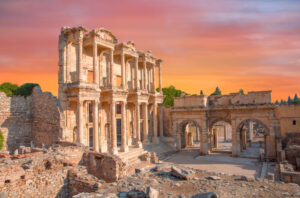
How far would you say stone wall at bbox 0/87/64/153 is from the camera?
1977 centimetres

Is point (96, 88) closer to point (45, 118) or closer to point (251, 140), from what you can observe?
point (45, 118)

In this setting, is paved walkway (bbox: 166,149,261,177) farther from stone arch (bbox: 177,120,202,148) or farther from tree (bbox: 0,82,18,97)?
tree (bbox: 0,82,18,97)

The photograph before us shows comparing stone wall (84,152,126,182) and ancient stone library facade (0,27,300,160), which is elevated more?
ancient stone library facade (0,27,300,160)

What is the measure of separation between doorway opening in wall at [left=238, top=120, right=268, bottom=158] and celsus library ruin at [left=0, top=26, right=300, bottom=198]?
1.23 ft

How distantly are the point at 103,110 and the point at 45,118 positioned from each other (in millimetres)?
7232

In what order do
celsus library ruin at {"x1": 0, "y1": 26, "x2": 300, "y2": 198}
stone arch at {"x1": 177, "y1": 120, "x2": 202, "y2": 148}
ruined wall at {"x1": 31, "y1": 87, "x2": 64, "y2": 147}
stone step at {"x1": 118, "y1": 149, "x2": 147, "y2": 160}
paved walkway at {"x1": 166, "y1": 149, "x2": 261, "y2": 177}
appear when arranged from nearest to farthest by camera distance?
celsus library ruin at {"x1": 0, "y1": 26, "x2": 300, "y2": 198}, paved walkway at {"x1": 166, "y1": 149, "x2": 261, "y2": 177}, ruined wall at {"x1": 31, "y1": 87, "x2": 64, "y2": 147}, stone step at {"x1": 118, "y1": 149, "x2": 147, "y2": 160}, stone arch at {"x1": 177, "y1": 120, "x2": 202, "y2": 148}

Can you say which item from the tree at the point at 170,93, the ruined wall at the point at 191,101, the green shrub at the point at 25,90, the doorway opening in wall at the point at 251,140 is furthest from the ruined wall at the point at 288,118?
the green shrub at the point at 25,90

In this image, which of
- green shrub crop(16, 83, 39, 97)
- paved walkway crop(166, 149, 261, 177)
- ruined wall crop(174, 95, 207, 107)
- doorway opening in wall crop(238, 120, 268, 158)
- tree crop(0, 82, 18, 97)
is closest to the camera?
paved walkway crop(166, 149, 261, 177)

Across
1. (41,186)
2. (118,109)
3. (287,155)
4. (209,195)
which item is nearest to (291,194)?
(209,195)

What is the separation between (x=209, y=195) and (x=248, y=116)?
20.7 metres

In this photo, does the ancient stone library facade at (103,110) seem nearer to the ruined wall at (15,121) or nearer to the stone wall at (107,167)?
the ruined wall at (15,121)

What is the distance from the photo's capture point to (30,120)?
21594mm

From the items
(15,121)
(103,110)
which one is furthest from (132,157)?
(15,121)

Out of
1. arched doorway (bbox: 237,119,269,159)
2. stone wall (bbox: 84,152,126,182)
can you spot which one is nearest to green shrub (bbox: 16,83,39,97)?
stone wall (bbox: 84,152,126,182)
